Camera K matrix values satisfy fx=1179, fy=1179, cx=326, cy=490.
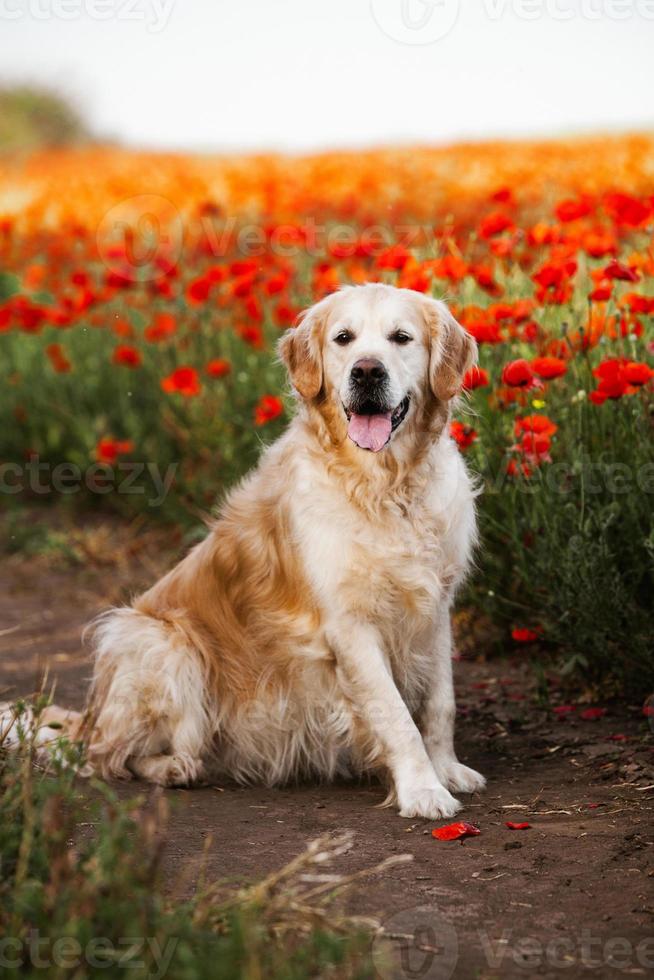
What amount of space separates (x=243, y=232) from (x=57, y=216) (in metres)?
2.88

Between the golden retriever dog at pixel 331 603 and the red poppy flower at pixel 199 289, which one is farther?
the red poppy flower at pixel 199 289

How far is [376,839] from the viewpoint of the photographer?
10.7ft

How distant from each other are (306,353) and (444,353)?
45 cm

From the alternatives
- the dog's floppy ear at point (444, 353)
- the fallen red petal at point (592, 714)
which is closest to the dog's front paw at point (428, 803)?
the fallen red petal at point (592, 714)

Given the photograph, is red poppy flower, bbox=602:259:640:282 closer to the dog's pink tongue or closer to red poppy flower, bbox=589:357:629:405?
red poppy flower, bbox=589:357:629:405

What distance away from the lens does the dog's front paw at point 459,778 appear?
372 centimetres

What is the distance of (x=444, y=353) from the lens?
3.77 m

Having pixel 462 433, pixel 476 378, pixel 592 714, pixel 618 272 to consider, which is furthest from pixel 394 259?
pixel 592 714

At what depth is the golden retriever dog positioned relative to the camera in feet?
12.0

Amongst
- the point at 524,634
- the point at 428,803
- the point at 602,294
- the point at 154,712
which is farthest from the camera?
the point at 524,634

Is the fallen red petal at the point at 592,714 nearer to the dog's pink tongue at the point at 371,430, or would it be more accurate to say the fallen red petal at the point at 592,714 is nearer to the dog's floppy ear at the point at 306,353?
the dog's pink tongue at the point at 371,430

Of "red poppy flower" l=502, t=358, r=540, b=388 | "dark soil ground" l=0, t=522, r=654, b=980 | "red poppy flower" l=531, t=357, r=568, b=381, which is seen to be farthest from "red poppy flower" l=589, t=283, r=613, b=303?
"dark soil ground" l=0, t=522, r=654, b=980

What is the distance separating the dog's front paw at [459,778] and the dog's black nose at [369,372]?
1245 millimetres

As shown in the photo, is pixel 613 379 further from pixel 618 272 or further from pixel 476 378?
pixel 476 378
